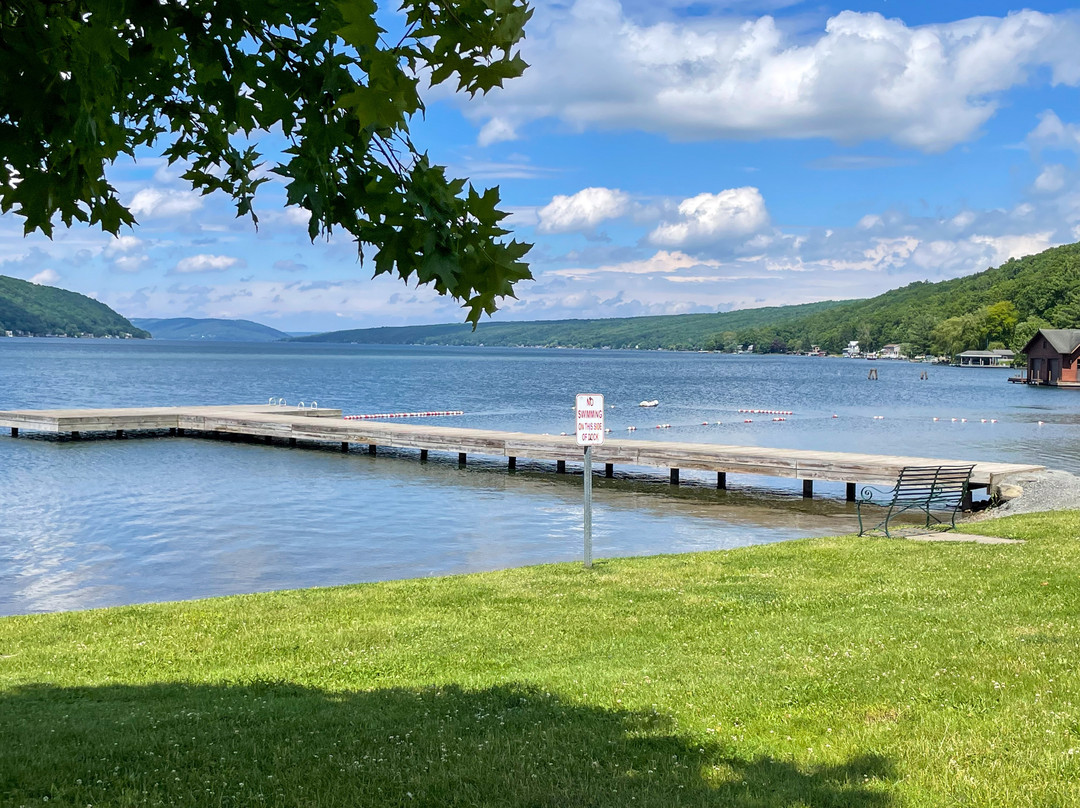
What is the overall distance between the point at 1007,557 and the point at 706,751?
28.5ft

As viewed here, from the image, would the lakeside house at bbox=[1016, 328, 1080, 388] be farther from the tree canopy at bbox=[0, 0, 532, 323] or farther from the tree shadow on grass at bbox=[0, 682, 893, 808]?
the tree canopy at bbox=[0, 0, 532, 323]

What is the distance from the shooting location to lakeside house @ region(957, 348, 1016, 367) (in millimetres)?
169375

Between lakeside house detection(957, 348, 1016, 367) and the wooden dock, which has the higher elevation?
lakeside house detection(957, 348, 1016, 367)

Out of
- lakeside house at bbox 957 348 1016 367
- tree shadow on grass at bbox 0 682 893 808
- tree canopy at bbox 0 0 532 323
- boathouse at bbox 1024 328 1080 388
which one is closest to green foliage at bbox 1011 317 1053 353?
lakeside house at bbox 957 348 1016 367

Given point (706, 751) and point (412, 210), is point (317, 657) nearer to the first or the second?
point (706, 751)

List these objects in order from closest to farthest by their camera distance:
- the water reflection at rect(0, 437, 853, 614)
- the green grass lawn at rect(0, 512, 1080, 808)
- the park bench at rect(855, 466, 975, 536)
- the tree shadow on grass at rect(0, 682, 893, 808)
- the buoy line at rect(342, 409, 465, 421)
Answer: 1. the tree shadow on grass at rect(0, 682, 893, 808)
2. the green grass lawn at rect(0, 512, 1080, 808)
3. the water reflection at rect(0, 437, 853, 614)
4. the park bench at rect(855, 466, 975, 536)
5. the buoy line at rect(342, 409, 465, 421)

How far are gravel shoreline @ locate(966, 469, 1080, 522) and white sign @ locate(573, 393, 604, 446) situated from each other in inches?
400

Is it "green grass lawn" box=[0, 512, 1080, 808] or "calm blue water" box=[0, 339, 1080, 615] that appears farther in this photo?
"calm blue water" box=[0, 339, 1080, 615]

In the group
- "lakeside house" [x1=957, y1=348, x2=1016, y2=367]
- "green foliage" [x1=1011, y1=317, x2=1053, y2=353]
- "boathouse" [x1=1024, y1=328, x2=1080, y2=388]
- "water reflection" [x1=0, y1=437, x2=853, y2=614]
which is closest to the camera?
"water reflection" [x1=0, y1=437, x2=853, y2=614]

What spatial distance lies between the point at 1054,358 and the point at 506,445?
9609cm

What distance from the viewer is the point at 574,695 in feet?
23.1

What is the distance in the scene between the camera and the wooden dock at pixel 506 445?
26.2 meters

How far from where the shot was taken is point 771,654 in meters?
8.10

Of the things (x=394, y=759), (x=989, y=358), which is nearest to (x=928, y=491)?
(x=394, y=759)
